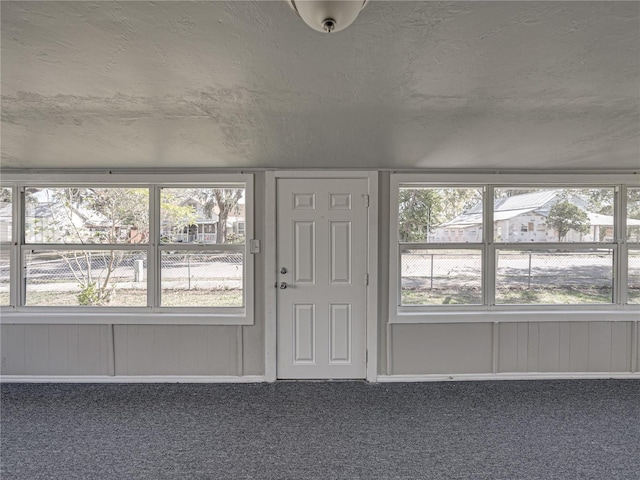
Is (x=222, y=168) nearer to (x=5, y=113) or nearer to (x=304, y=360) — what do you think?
(x=5, y=113)

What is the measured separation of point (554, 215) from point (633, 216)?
730 millimetres

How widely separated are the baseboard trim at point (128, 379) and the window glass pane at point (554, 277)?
7.97ft

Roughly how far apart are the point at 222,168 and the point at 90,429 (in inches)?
83.1

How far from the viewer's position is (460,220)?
288cm

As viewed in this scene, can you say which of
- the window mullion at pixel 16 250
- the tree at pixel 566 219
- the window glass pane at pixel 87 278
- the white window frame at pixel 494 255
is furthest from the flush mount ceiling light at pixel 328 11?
the window mullion at pixel 16 250

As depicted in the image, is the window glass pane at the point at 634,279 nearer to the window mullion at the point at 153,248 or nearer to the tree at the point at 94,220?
the tree at the point at 94,220

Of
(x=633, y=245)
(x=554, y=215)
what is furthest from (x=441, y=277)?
(x=633, y=245)

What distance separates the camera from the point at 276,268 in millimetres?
2799

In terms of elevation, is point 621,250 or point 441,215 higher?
point 441,215

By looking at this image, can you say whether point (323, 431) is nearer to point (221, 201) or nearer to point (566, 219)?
point (221, 201)

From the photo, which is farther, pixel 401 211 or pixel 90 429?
pixel 401 211

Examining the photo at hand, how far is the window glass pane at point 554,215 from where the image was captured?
2.89 meters

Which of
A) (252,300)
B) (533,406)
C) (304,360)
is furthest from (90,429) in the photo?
(533,406)

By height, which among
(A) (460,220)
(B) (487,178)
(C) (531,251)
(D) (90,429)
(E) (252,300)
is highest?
(B) (487,178)
